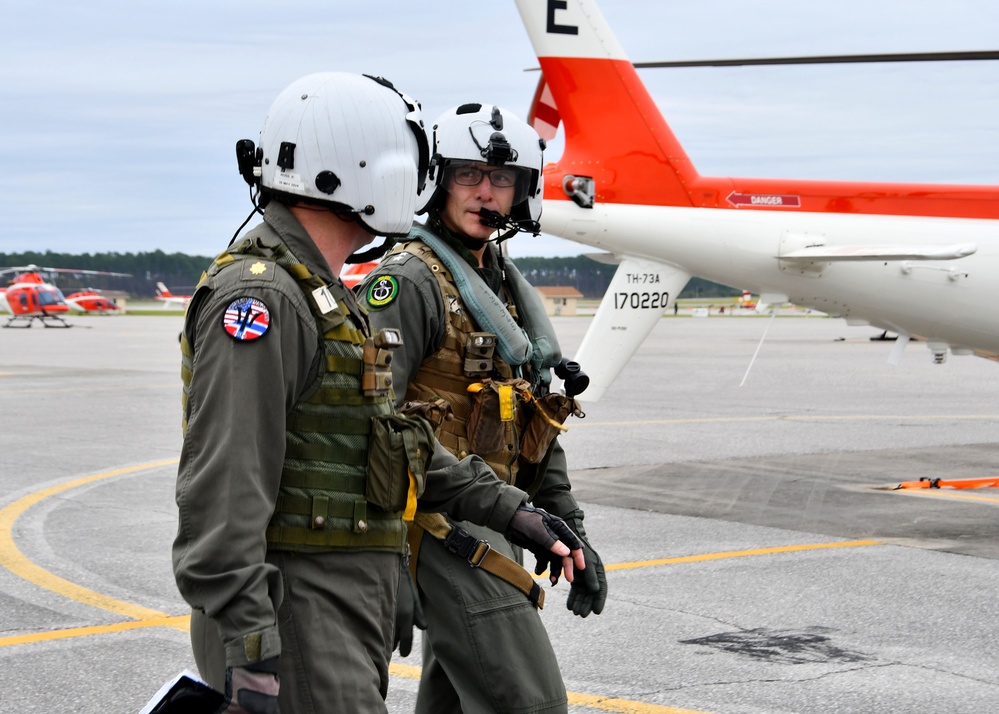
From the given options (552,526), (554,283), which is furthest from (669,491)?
(554,283)

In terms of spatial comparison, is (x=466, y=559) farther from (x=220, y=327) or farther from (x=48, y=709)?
(x=48, y=709)

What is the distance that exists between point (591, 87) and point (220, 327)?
9536mm

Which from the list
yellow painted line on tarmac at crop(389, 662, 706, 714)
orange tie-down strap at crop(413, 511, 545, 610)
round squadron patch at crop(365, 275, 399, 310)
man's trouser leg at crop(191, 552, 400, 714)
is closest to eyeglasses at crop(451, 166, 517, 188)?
round squadron patch at crop(365, 275, 399, 310)

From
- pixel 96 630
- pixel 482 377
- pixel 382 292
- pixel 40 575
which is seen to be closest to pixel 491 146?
pixel 382 292

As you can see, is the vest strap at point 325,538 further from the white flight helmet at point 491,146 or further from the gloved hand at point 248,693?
the white flight helmet at point 491,146

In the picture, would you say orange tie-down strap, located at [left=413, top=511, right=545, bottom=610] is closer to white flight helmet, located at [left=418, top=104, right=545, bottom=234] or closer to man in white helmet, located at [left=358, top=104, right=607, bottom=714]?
man in white helmet, located at [left=358, top=104, right=607, bottom=714]

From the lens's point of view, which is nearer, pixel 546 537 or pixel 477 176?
pixel 546 537

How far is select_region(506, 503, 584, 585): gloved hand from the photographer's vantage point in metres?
3.08

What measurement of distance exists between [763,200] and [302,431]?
9.55 metres

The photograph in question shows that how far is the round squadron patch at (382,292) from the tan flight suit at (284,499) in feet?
3.02

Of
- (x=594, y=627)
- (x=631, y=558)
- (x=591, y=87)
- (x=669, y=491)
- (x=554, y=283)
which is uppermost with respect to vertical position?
(x=591, y=87)

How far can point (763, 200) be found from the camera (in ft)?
37.5

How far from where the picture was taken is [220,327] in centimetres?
231

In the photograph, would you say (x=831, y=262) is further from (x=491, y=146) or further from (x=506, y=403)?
(x=506, y=403)
